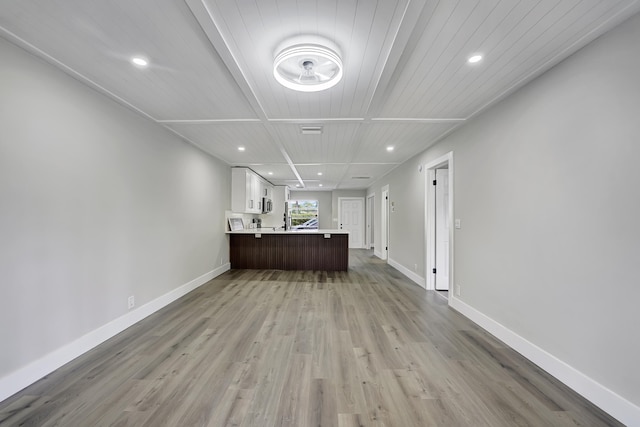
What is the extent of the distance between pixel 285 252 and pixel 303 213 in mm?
4529

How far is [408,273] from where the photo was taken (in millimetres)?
5145

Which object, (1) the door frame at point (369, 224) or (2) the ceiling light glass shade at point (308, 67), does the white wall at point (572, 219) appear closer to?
(2) the ceiling light glass shade at point (308, 67)

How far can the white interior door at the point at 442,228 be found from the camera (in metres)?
4.21

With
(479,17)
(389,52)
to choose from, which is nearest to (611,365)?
(479,17)

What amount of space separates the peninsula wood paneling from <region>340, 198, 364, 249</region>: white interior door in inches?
153

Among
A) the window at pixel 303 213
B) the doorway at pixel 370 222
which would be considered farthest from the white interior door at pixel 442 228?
the window at pixel 303 213

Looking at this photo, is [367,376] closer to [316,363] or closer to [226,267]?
[316,363]

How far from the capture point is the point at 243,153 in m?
4.64

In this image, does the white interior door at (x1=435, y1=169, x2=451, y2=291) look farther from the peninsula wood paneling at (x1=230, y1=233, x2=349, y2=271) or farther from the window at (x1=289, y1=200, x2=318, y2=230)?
the window at (x1=289, y1=200, x2=318, y2=230)

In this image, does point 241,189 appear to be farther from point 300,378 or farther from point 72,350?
point 300,378

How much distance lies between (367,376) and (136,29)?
2969 mm

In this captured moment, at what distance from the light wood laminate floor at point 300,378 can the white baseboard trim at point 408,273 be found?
1.26m

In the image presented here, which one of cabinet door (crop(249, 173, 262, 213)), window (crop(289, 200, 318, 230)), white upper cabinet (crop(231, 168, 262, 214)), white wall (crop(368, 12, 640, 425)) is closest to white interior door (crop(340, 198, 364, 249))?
window (crop(289, 200, 318, 230))

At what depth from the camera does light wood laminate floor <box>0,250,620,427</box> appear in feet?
5.12
